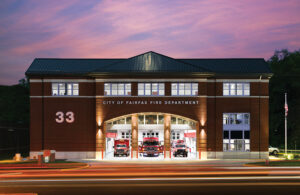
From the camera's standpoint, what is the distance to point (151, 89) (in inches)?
2020

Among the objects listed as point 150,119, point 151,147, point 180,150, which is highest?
point 150,119

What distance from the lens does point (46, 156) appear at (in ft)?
144

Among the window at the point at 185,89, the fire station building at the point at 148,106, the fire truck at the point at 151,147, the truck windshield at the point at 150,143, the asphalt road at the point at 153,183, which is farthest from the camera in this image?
the truck windshield at the point at 150,143

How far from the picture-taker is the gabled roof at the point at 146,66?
168ft

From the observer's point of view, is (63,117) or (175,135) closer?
(63,117)

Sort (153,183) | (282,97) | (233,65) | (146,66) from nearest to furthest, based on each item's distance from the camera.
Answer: (153,183)
(146,66)
(233,65)
(282,97)

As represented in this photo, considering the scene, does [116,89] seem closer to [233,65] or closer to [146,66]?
[146,66]

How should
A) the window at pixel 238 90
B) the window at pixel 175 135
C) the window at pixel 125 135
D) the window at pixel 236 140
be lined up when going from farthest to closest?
the window at pixel 175 135, the window at pixel 125 135, the window at pixel 238 90, the window at pixel 236 140

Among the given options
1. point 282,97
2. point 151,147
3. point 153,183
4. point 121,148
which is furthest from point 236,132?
point 282,97

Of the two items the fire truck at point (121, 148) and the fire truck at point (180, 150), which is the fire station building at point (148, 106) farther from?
the fire truck at point (121, 148)

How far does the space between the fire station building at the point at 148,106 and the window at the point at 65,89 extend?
0.40 feet

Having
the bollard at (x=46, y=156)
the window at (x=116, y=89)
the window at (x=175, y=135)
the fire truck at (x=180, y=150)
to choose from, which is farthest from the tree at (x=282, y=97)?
the bollard at (x=46, y=156)

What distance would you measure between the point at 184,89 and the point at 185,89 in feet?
0.40

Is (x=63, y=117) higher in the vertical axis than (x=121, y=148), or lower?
higher
